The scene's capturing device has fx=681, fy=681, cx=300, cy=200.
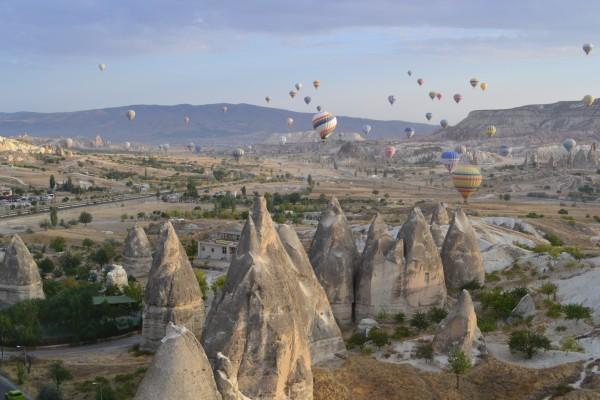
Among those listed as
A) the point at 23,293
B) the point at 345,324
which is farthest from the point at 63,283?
the point at 345,324

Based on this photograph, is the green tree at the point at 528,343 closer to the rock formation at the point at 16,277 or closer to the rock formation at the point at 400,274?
the rock formation at the point at 400,274

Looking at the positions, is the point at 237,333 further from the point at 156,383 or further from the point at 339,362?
the point at 339,362

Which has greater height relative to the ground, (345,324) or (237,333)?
(237,333)

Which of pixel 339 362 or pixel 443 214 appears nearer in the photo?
pixel 339 362

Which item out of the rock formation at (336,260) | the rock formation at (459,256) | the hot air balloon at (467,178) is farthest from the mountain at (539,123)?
the rock formation at (336,260)

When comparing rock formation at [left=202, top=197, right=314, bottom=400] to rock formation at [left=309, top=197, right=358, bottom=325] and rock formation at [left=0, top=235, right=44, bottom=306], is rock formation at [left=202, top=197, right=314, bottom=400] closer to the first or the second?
rock formation at [left=309, top=197, right=358, bottom=325]

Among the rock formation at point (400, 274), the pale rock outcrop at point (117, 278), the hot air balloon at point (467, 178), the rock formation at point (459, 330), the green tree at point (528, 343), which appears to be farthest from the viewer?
the hot air balloon at point (467, 178)

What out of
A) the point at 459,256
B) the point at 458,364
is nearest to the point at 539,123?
the point at 459,256
